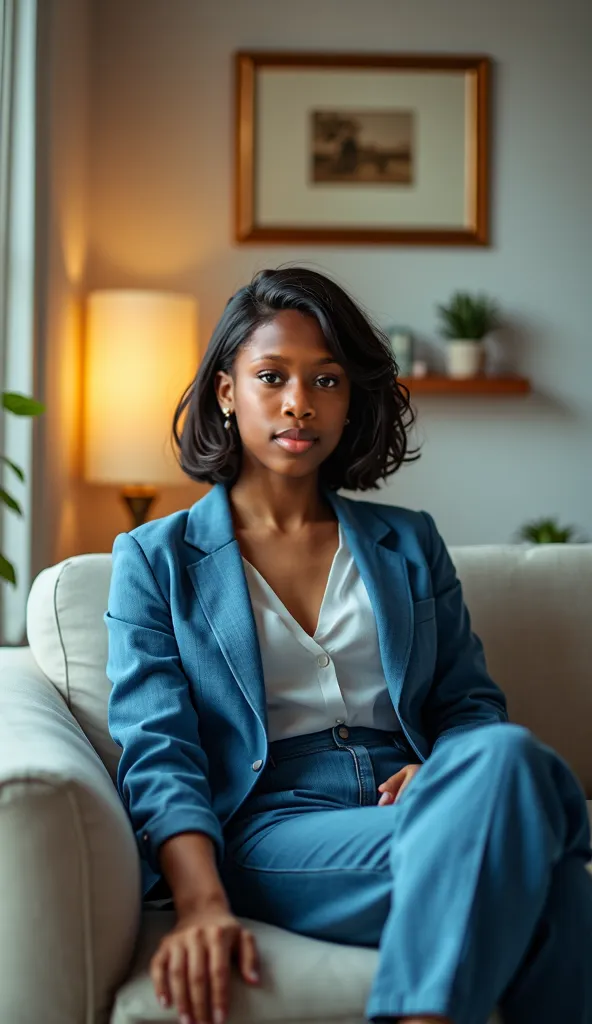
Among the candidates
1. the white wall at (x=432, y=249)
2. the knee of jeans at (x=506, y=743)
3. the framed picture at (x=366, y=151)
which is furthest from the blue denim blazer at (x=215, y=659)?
the framed picture at (x=366, y=151)

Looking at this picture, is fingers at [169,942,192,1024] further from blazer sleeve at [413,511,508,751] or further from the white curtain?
the white curtain

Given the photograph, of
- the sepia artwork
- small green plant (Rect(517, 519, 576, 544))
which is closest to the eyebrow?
small green plant (Rect(517, 519, 576, 544))

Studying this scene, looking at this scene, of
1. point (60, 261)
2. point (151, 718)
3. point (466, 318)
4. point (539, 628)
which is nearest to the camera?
point (151, 718)

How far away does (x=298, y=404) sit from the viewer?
5.09ft

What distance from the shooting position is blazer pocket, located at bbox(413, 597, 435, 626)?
1589 millimetres

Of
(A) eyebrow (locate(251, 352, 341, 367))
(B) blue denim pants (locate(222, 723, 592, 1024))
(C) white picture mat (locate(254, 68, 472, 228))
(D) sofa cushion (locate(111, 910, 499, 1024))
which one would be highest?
(C) white picture mat (locate(254, 68, 472, 228))

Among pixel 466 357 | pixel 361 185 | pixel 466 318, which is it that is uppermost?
pixel 361 185

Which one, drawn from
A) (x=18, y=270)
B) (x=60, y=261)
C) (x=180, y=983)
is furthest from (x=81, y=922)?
(x=60, y=261)

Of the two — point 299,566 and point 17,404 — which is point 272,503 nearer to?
point 299,566

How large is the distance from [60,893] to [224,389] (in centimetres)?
80

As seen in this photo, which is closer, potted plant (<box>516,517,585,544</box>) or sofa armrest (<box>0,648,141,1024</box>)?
sofa armrest (<box>0,648,141,1024</box>)

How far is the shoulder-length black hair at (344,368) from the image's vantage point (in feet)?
5.24

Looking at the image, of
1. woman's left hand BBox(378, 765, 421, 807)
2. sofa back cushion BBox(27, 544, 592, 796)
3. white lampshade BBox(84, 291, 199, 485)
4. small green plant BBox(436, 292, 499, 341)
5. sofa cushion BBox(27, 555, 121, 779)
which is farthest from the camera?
small green plant BBox(436, 292, 499, 341)

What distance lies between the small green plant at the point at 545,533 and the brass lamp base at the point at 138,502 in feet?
3.72
